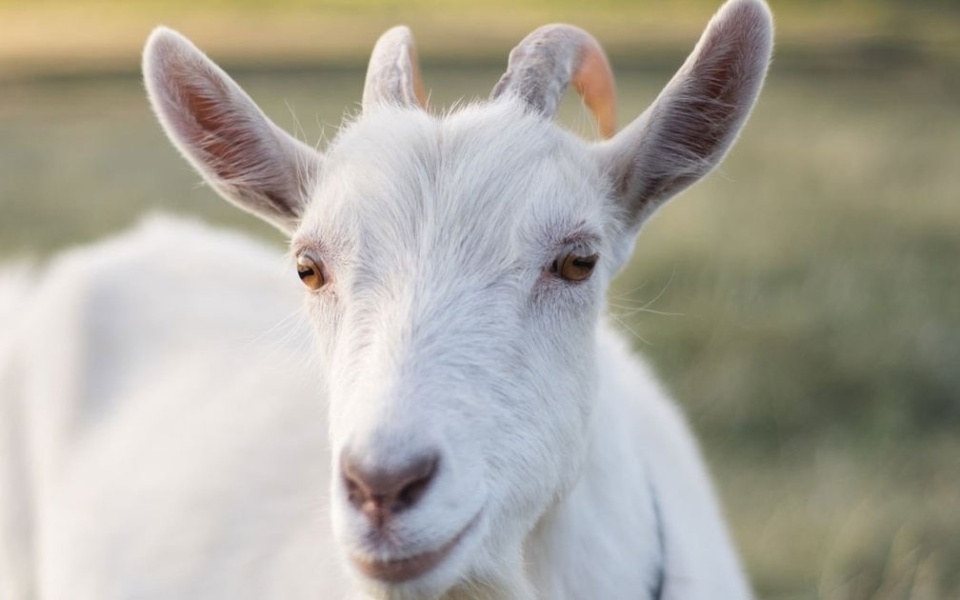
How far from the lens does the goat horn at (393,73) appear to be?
329 cm

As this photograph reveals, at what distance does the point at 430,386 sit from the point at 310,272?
23.3 inches

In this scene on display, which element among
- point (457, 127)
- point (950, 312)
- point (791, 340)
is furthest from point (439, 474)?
point (950, 312)

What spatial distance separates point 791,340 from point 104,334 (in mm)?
3601

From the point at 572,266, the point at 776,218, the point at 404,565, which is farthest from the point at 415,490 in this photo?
the point at 776,218

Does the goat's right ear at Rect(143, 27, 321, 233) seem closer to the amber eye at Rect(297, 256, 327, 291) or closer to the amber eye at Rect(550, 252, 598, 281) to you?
the amber eye at Rect(297, 256, 327, 291)

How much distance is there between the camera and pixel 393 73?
333cm

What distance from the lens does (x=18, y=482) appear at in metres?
4.67

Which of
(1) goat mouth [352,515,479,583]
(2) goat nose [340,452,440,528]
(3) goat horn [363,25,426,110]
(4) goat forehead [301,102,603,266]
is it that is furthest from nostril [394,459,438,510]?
(3) goat horn [363,25,426,110]

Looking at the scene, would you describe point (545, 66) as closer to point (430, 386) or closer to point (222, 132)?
point (222, 132)

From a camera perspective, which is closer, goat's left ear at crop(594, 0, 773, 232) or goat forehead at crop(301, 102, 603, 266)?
goat forehead at crop(301, 102, 603, 266)

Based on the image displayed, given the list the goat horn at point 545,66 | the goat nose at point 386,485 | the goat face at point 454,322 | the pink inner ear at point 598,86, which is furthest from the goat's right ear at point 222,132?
the goat nose at point 386,485

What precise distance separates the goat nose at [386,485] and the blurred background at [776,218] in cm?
135

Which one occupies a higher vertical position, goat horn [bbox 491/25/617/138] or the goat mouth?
goat horn [bbox 491/25/617/138]

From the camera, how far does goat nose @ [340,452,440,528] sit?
2.36m
